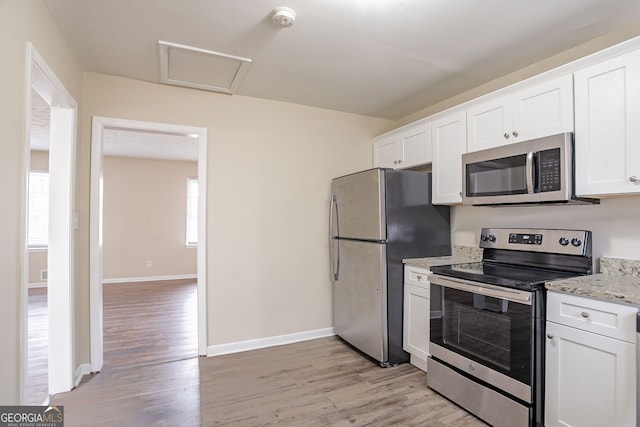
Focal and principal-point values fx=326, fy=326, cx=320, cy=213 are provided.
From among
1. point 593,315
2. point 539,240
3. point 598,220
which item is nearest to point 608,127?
point 598,220

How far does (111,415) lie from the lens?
6.73ft

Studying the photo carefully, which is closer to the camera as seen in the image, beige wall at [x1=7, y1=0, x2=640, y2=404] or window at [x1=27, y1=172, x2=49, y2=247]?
beige wall at [x1=7, y1=0, x2=640, y2=404]

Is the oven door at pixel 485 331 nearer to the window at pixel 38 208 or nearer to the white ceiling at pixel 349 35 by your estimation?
the white ceiling at pixel 349 35

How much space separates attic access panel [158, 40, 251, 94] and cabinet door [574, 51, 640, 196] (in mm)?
2207

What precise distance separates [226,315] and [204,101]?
1.99 meters

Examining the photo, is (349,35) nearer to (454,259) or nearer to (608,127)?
(608,127)

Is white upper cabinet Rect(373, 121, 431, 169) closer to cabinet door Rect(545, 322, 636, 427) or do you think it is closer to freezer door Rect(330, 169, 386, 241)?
freezer door Rect(330, 169, 386, 241)

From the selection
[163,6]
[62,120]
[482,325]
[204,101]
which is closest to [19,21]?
[163,6]

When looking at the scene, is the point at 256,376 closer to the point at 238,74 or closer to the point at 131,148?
the point at 238,74

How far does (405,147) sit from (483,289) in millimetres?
1617

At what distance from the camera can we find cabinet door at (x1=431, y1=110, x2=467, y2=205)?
102 inches

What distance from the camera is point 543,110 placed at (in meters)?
2.05

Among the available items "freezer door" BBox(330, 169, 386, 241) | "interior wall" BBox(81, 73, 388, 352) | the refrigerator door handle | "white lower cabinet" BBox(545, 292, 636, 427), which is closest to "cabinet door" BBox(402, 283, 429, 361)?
"freezer door" BBox(330, 169, 386, 241)

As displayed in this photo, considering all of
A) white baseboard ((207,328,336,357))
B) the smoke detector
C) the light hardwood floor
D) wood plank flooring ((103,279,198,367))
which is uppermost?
the smoke detector
